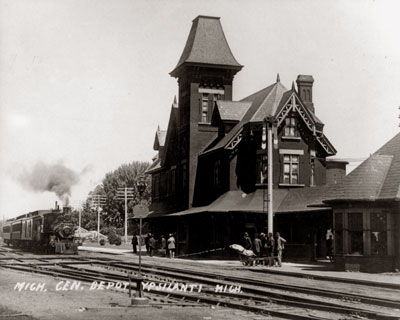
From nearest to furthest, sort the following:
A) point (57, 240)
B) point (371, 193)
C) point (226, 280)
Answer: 1. point (226, 280)
2. point (371, 193)
3. point (57, 240)

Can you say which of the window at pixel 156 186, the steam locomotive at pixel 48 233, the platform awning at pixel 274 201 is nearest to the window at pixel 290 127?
the platform awning at pixel 274 201

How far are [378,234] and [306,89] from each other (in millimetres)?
20513

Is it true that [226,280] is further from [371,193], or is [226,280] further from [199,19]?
[199,19]

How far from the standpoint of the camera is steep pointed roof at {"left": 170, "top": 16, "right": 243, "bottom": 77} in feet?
142

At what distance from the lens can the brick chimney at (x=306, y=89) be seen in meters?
43.4

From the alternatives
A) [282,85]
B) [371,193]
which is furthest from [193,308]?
[282,85]

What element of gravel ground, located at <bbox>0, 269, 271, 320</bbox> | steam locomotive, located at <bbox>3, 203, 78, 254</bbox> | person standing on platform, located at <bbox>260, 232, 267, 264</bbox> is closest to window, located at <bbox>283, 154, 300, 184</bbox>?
person standing on platform, located at <bbox>260, 232, 267, 264</bbox>

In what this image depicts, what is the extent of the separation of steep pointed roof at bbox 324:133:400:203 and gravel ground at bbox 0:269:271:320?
39.2 ft

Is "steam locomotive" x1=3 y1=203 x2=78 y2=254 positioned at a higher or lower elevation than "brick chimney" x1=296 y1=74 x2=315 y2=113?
lower

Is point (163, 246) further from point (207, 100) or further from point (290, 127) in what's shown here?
point (290, 127)

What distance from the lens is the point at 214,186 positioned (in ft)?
133

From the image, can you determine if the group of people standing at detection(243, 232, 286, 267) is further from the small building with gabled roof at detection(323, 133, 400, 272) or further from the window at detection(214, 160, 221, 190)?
the window at detection(214, 160, 221, 190)

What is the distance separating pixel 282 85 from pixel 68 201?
62.2 ft

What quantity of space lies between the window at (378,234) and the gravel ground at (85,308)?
38.7 ft
